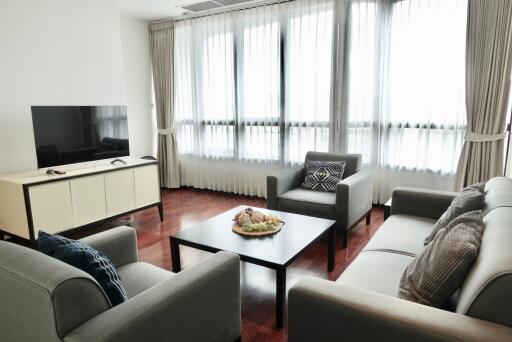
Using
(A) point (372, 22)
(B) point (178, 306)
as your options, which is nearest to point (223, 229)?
(B) point (178, 306)

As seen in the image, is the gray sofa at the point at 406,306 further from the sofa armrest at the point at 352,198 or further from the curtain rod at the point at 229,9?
the curtain rod at the point at 229,9

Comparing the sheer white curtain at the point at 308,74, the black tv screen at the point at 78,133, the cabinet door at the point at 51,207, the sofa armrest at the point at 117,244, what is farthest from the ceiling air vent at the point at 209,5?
the sofa armrest at the point at 117,244

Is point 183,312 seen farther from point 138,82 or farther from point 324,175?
point 138,82

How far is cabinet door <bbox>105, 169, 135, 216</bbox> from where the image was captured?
363 centimetres

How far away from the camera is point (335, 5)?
409cm

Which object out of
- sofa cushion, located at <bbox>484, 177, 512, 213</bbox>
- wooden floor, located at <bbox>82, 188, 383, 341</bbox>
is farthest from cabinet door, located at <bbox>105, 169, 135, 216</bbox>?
sofa cushion, located at <bbox>484, 177, 512, 213</bbox>

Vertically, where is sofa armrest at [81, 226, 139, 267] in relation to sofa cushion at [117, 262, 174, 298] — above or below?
above

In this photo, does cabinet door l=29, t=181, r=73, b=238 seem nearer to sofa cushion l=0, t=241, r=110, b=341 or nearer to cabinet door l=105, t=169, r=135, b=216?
cabinet door l=105, t=169, r=135, b=216

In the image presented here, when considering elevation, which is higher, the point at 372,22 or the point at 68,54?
the point at 372,22

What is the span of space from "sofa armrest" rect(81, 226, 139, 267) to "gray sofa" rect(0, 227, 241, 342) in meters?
0.62

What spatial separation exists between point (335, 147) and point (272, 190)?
1271mm

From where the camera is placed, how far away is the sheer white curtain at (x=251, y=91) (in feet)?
14.3

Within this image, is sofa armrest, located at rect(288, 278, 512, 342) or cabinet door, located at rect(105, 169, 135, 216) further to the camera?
cabinet door, located at rect(105, 169, 135, 216)

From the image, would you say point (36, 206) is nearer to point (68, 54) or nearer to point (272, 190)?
point (68, 54)
